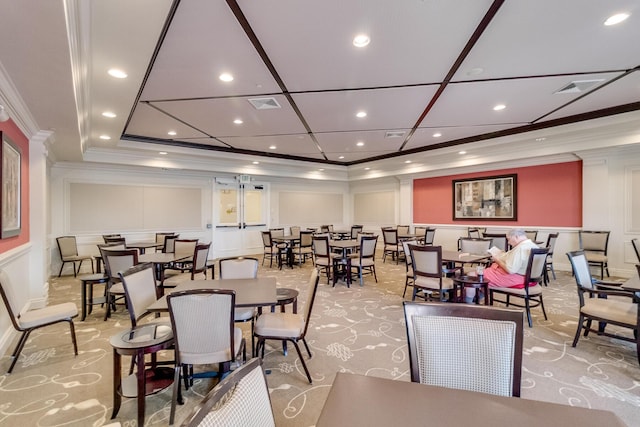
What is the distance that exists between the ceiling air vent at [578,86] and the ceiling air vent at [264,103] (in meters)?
4.11

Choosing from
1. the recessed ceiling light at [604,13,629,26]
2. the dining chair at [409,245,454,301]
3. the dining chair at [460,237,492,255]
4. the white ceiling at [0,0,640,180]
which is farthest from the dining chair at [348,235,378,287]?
the recessed ceiling light at [604,13,629,26]

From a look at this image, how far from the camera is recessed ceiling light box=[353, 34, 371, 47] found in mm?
2889

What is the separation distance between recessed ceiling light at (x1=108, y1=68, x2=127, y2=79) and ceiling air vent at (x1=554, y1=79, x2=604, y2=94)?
18.0 ft

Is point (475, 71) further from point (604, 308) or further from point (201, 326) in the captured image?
point (201, 326)

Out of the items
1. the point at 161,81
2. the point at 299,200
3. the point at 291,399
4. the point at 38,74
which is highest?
the point at 161,81

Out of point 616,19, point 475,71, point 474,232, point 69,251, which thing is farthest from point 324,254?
point 69,251

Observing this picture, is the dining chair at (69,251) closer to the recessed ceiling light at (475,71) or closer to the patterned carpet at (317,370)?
the patterned carpet at (317,370)

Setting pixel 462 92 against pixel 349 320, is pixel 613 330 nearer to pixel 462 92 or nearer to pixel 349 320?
pixel 349 320

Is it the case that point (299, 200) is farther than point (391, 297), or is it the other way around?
point (299, 200)

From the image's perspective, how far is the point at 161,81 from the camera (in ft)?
12.4

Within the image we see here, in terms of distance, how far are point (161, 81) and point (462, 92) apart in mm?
4033

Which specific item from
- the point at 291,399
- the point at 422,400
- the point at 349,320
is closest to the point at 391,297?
the point at 349,320

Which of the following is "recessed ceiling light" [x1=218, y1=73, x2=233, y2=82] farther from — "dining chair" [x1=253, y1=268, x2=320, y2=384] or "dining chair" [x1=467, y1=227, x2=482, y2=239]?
"dining chair" [x1=467, y1=227, x2=482, y2=239]

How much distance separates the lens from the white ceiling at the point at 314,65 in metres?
2.44
